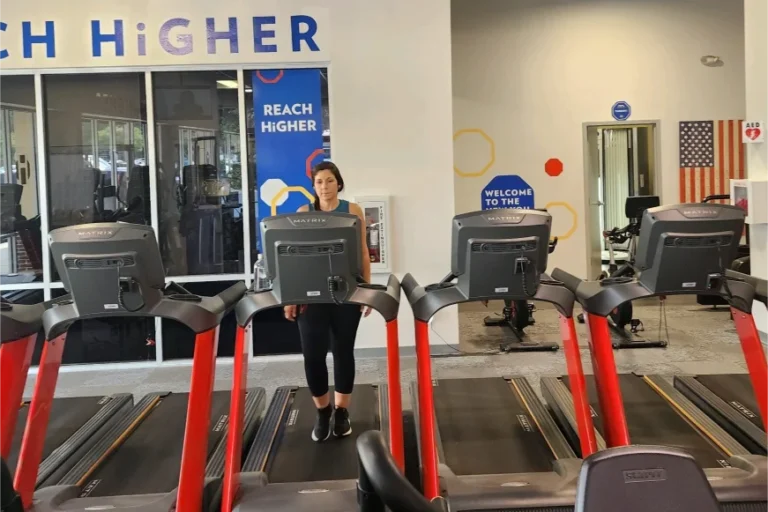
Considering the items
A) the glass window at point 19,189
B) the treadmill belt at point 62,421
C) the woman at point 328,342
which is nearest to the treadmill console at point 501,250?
the woman at point 328,342

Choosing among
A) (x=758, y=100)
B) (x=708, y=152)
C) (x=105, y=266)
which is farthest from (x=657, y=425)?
(x=708, y=152)

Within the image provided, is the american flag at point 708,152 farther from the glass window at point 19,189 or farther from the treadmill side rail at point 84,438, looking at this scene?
the glass window at point 19,189

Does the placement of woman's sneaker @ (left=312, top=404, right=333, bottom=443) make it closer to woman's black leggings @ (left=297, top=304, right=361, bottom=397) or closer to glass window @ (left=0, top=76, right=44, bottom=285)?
woman's black leggings @ (left=297, top=304, right=361, bottom=397)

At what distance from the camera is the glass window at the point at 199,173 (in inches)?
222

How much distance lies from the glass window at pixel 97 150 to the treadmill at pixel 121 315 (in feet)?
9.57

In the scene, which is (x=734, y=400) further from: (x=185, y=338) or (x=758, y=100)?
(x=185, y=338)

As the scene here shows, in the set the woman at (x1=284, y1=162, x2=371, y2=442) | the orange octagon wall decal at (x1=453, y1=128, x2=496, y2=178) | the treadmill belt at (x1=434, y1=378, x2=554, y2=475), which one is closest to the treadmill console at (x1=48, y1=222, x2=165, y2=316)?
the woman at (x1=284, y1=162, x2=371, y2=442)

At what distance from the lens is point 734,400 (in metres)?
3.70

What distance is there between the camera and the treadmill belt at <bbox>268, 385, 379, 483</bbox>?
295cm

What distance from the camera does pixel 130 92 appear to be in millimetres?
5613

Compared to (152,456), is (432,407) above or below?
above

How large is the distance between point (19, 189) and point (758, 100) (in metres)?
6.54

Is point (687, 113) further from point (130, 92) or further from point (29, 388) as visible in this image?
point (29, 388)

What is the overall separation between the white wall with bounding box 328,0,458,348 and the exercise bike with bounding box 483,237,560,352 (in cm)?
78
